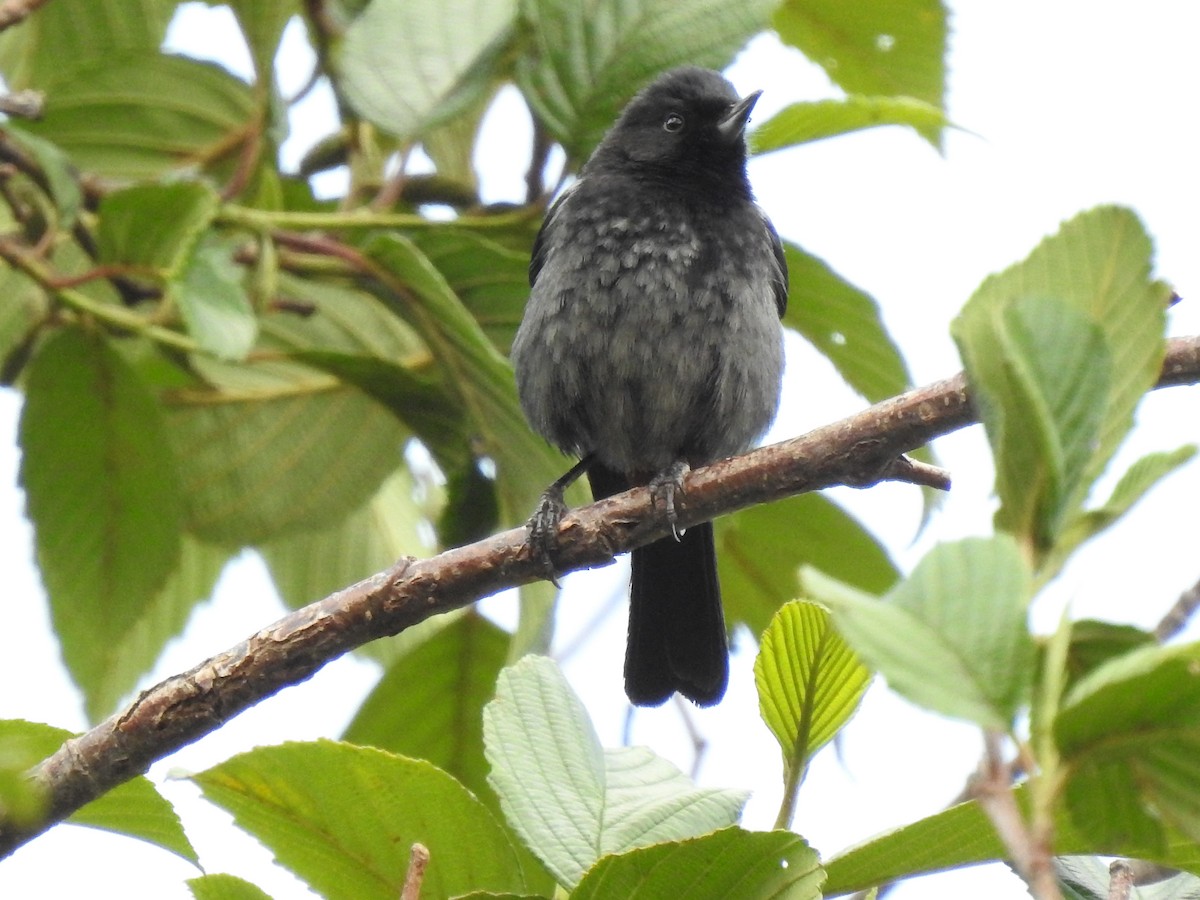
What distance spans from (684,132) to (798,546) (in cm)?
150

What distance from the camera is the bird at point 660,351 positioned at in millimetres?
3904

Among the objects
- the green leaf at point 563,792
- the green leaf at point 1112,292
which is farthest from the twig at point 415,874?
the green leaf at point 1112,292

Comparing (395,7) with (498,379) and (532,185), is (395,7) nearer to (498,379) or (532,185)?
(532,185)

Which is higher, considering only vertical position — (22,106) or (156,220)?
(22,106)

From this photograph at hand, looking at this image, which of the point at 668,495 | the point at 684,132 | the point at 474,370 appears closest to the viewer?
the point at 668,495

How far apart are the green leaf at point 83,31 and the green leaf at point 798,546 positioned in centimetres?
214

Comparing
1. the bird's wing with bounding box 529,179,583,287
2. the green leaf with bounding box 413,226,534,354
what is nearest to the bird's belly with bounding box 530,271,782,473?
the green leaf with bounding box 413,226,534,354

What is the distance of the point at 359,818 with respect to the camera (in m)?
1.83

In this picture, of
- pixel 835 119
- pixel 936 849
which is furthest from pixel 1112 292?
pixel 835 119

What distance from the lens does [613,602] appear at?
4.38 metres

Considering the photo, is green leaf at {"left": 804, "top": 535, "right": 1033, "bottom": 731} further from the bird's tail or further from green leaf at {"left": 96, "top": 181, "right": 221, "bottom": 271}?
the bird's tail

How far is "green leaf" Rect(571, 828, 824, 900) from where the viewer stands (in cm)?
158

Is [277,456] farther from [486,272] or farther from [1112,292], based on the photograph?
[1112,292]

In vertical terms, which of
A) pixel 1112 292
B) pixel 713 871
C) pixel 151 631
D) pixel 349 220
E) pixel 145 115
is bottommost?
pixel 713 871
